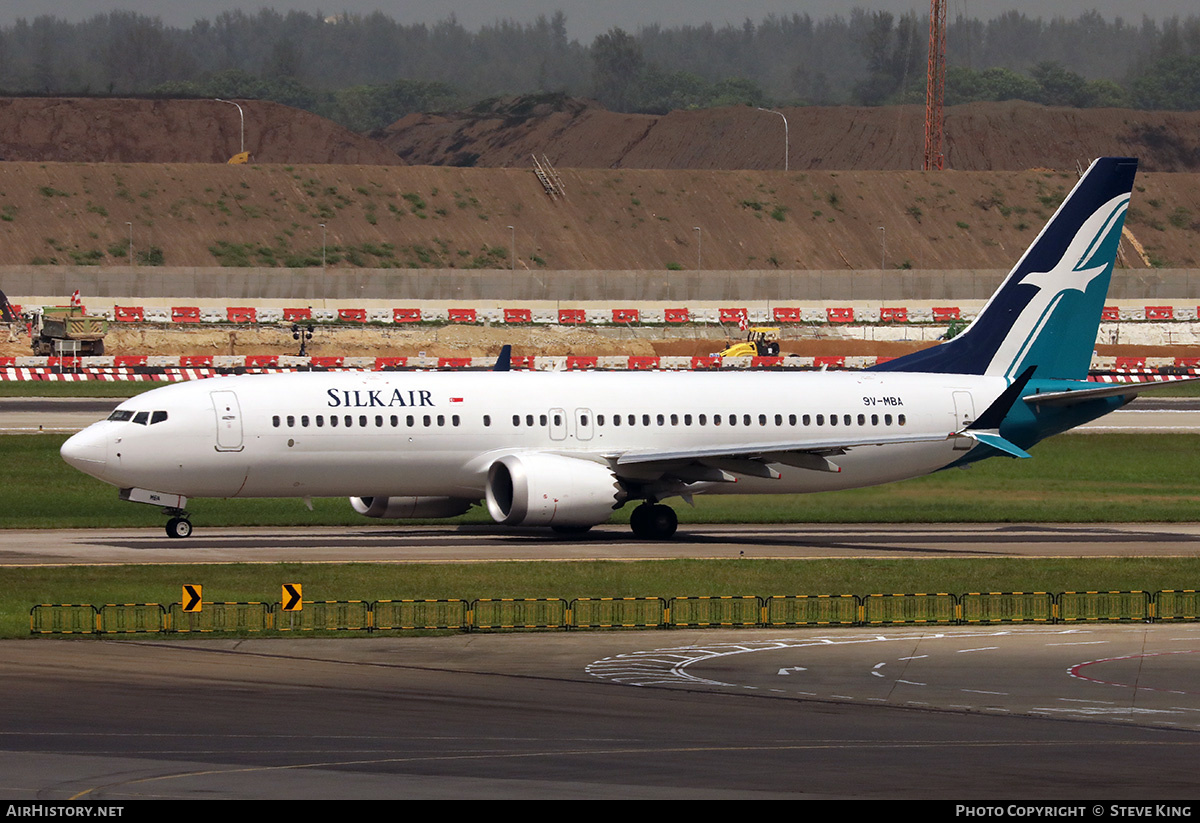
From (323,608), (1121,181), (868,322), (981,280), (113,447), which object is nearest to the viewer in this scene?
(323,608)

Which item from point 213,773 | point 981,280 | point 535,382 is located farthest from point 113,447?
point 981,280

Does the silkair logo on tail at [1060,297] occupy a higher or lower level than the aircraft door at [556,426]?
higher

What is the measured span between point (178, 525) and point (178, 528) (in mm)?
102

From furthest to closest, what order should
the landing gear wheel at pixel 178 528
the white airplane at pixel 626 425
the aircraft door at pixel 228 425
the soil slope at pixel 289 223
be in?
1. the soil slope at pixel 289 223
2. the landing gear wheel at pixel 178 528
3. the white airplane at pixel 626 425
4. the aircraft door at pixel 228 425

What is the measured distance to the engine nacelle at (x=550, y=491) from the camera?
47531 millimetres

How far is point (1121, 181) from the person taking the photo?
181 feet

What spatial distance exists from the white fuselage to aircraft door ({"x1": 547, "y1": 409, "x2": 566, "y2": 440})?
41 mm

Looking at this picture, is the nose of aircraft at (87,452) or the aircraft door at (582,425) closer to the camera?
the nose of aircraft at (87,452)

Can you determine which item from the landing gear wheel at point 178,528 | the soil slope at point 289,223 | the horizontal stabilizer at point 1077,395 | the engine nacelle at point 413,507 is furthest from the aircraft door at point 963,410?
the soil slope at point 289,223

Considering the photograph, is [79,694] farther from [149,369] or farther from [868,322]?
[868,322]

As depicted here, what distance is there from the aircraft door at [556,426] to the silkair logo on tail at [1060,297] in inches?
528

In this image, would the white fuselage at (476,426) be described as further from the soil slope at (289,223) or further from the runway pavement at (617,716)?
the soil slope at (289,223)

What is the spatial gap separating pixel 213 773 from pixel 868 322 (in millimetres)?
136339

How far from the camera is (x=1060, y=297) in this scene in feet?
180
